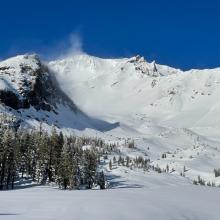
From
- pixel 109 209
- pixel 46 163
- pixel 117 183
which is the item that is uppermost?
pixel 46 163

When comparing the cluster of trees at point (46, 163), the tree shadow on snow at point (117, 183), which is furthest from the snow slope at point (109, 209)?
the tree shadow on snow at point (117, 183)

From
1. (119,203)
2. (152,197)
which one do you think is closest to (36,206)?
(119,203)

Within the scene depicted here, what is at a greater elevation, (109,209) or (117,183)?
(117,183)

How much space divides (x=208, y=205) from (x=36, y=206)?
558 inches

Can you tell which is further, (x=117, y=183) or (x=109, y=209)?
(x=117, y=183)

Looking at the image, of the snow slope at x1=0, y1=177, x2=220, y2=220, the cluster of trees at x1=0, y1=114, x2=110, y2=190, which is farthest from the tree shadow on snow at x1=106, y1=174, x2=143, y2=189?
the snow slope at x1=0, y1=177, x2=220, y2=220

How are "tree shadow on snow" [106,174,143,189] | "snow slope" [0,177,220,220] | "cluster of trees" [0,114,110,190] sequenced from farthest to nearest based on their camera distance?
"tree shadow on snow" [106,174,143,189]
"cluster of trees" [0,114,110,190]
"snow slope" [0,177,220,220]

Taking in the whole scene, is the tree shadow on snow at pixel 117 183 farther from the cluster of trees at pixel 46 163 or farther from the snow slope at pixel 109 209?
the snow slope at pixel 109 209

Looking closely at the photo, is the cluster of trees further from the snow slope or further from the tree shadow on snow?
the snow slope

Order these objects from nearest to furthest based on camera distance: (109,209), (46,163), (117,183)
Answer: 1. (109,209)
2. (46,163)
3. (117,183)

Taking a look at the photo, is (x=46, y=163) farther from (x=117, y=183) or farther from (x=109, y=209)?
(x=109, y=209)

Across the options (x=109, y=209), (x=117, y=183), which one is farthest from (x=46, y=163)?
(x=109, y=209)

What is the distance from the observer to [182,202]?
40875 millimetres

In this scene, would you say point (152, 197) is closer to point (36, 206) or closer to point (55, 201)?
point (55, 201)
